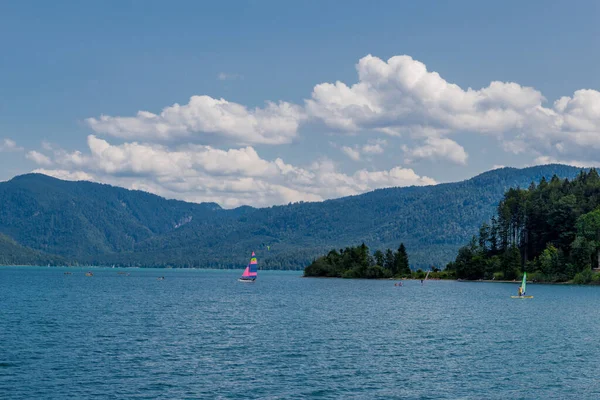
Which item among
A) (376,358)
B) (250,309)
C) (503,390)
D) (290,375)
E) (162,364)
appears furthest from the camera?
(250,309)

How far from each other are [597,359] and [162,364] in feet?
145

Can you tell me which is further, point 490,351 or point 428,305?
point 428,305

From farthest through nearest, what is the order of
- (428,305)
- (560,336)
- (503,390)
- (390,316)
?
(428,305) < (390,316) < (560,336) < (503,390)

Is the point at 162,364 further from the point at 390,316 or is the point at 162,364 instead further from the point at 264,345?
the point at 390,316

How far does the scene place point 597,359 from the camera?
7269 centimetres

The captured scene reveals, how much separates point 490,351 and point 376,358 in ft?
47.3

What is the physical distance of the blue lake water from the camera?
56.6 m

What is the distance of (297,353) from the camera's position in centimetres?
7444

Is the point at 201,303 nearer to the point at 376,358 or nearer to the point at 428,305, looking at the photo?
the point at 428,305

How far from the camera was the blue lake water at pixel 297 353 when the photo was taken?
A: 186 feet

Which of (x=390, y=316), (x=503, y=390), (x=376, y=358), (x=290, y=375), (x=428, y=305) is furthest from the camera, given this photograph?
(x=428, y=305)

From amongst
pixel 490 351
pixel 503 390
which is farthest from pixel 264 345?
pixel 503 390

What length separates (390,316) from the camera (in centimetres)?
11831

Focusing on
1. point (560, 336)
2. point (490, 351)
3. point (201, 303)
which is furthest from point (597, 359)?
point (201, 303)
